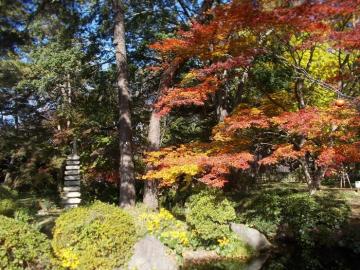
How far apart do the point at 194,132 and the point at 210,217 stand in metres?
7.63

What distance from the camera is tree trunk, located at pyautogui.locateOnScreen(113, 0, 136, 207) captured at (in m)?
12.8

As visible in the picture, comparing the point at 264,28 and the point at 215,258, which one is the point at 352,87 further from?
the point at 215,258

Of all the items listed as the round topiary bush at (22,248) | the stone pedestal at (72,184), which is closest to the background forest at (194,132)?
the round topiary bush at (22,248)

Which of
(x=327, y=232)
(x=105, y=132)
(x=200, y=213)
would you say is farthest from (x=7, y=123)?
(x=327, y=232)

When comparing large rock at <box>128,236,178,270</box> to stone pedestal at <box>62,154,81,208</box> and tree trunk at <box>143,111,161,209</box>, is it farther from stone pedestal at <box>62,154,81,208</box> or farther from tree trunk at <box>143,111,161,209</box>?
stone pedestal at <box>62,154,81,208</box>

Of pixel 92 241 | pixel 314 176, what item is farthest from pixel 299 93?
pixel 92 241

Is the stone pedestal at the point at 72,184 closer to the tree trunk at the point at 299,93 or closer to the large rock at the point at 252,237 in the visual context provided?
the large rock at the point at 252,237

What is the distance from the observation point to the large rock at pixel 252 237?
1061cm

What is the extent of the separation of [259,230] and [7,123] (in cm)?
2348

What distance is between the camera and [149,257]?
299 inches

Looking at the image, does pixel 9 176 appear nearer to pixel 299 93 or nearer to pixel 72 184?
pixel 72 184

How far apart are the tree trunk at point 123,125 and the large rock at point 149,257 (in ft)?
16.3

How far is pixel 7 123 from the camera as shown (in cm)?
2905

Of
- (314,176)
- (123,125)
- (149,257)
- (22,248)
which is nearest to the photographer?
(22,248)
